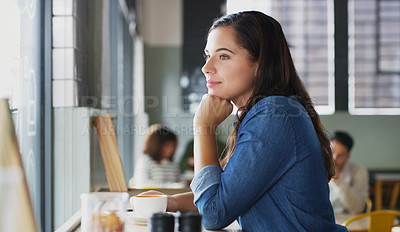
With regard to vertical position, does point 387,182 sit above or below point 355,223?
below

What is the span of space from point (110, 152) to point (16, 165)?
102 cm

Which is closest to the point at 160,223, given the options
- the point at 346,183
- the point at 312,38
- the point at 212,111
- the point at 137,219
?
the point at 137,219

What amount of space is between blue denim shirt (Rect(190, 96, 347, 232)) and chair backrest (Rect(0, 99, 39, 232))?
497 mm

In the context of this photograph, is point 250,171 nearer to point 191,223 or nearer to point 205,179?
point 205,179

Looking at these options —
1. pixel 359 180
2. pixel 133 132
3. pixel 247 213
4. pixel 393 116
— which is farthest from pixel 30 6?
pixel 393 116

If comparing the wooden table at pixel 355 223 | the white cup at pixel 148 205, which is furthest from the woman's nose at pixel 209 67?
the wooden table at pixel 355 223

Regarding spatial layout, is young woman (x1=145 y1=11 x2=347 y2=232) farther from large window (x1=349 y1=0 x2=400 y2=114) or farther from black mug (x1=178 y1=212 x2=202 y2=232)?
large window (x1=349 y1=0 x2=400 y2=114)

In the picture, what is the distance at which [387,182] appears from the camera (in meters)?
5.29

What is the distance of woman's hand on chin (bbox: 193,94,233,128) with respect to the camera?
4.16 ft

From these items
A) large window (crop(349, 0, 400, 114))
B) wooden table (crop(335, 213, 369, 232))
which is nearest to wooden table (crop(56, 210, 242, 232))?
wooden table (crop(335, 213, 369, 232))

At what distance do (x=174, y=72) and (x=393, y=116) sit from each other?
2.90m

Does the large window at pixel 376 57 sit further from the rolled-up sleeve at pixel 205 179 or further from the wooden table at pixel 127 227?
the rolled-up sleeve at pixel 205 179

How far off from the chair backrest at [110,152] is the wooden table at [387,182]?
13.7 feet

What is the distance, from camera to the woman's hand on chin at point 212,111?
1.27 meters
